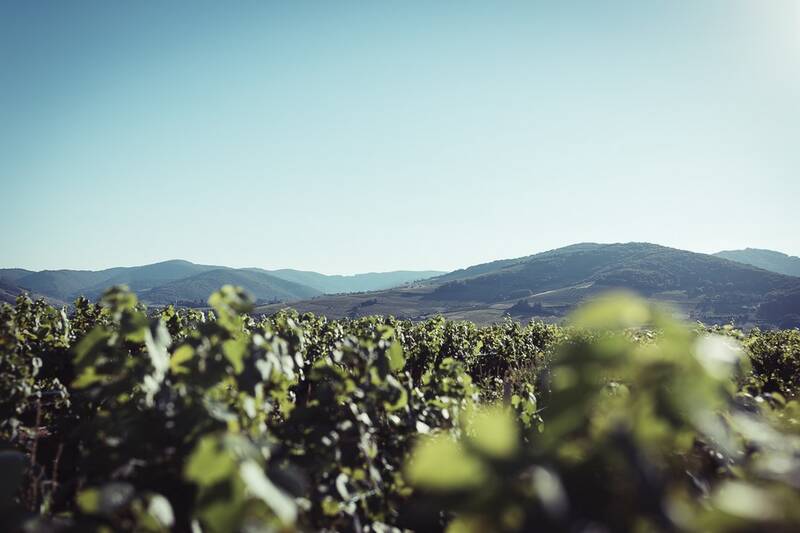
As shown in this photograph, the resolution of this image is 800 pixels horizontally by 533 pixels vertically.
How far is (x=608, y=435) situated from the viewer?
1.02 metres

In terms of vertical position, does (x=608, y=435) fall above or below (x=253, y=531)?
above

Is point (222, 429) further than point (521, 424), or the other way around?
point (521, 424)

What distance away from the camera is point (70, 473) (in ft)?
15.7

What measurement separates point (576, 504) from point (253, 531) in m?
0.87

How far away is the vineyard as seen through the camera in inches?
40.3

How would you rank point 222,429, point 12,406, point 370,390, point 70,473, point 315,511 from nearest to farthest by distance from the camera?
point 222,429 < point 315,511 < point 370,390 < point 12,406 < point 70,473

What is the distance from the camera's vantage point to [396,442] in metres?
2.79

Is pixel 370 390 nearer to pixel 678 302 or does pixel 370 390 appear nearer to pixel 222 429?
pixel 222 429

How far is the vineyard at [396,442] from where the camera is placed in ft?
3.36

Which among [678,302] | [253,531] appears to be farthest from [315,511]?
[678,302]

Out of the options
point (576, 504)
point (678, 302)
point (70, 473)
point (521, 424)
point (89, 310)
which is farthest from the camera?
point (678, 302)

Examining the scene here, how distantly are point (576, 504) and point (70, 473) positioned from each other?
221 inches

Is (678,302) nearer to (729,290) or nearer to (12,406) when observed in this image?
(729,290)

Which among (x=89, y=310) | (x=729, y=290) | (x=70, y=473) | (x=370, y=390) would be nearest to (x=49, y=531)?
(x=370, y=390)
